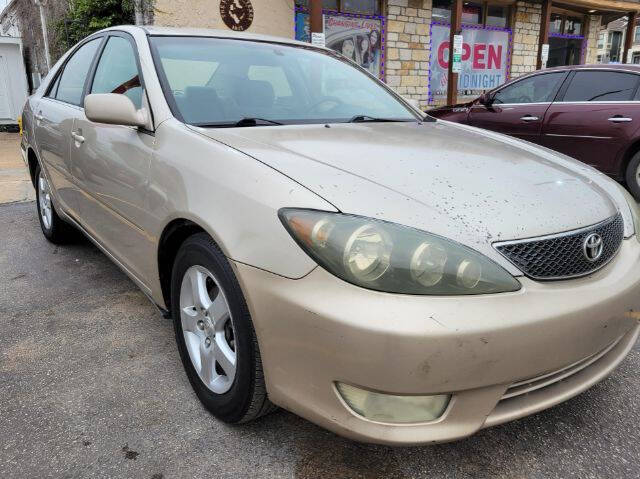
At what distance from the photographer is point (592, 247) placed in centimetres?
164

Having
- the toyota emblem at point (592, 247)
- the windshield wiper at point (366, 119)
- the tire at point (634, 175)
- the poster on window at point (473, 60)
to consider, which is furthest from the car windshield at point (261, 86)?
the poster on window at point (473, 60)

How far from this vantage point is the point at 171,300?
2.09 meters

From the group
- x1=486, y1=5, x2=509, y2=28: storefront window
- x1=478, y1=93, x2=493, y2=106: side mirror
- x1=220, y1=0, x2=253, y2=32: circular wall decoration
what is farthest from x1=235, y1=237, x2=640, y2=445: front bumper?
x1=486, y1=5, x2=509, y2=28: storefront window

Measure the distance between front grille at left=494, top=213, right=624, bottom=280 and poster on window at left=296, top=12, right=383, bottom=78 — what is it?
29.4 feet

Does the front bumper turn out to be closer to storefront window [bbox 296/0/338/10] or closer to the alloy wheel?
the alloy wheel

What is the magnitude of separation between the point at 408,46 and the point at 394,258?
10879mm

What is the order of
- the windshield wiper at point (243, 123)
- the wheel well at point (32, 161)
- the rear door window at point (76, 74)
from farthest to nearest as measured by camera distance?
the wheel well at point (32, 161), the rear door window at point (76, 74), the windshield wiper at point (243, 123)

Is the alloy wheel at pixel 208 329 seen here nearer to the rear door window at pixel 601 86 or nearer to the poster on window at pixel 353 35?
the rear door window at pixel 601 86

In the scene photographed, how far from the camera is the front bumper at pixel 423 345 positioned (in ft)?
4.41

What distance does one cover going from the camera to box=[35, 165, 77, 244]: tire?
12.8ft

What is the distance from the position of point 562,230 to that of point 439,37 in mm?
11443

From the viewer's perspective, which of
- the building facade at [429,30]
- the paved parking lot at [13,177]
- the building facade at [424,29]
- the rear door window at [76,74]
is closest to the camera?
the rear door window at [76,74]

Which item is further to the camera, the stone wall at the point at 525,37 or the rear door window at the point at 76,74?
the stone wall at the point at 525,37

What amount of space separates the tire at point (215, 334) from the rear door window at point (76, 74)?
1813 millimetres
